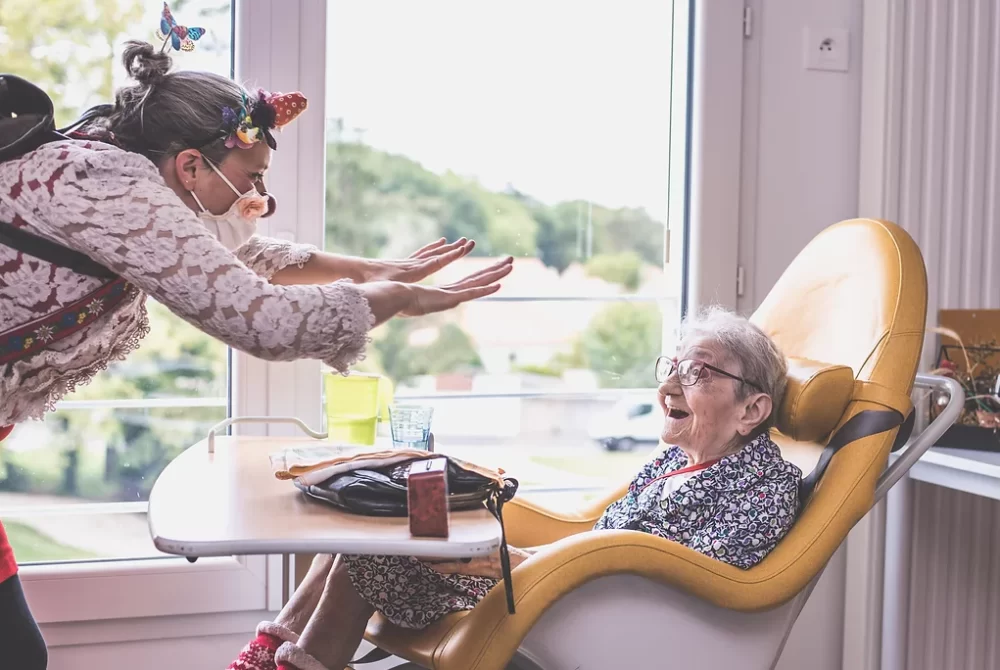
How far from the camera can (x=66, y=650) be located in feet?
7.47

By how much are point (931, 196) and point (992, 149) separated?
212 mm

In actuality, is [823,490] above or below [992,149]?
below

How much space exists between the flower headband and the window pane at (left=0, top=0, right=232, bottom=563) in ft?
2.87

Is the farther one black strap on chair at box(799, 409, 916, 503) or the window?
the window

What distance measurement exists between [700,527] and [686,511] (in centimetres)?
4

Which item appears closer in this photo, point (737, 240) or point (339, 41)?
point (339, 41)

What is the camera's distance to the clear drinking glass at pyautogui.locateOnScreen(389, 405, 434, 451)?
2086mm

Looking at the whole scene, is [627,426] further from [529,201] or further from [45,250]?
[45,250]

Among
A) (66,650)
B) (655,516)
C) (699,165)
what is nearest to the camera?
(655,516)

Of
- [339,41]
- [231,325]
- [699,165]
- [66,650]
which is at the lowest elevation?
[66,650]

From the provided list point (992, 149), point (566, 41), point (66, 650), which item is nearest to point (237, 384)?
point (66, 650)

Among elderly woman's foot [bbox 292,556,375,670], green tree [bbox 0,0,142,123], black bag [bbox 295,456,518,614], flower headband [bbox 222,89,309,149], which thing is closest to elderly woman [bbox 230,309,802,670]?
elderly woman's foot [bbox 292,556,375,670]

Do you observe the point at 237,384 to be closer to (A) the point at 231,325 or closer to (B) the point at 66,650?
(B) the point at 66,650

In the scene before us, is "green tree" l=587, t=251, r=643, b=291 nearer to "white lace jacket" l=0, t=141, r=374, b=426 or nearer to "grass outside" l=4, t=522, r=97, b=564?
"white lace jacket" l=0, t=141, r=374, b=426
